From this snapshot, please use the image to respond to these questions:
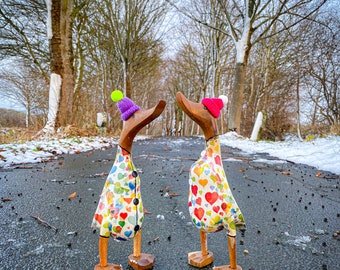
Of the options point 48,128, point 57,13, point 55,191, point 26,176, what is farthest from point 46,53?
point 55,191

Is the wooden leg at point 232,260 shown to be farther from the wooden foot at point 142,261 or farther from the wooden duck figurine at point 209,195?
the wooden foot at point 142,261

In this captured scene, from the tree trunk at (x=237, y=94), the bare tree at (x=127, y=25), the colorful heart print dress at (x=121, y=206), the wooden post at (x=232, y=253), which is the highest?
the bare tree at (x=127, y=25)

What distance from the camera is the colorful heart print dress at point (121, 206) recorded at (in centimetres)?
130

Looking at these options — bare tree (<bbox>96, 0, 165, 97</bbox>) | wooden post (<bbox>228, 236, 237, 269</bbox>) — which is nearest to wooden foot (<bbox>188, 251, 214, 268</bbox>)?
wooden post (<bbox>228, 236, 237, 269</bbox>)

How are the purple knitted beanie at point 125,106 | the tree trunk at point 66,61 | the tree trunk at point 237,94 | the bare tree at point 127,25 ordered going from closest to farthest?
1. the purple knitted beanie at point 125,106
2. the tree trunk at point 66,61
3. the tree trunk at point 237,94
4. the bare tree at point 127,25

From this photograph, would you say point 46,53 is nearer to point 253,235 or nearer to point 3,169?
point 3,169

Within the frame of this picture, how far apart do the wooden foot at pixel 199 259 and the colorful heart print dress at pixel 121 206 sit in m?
0.33

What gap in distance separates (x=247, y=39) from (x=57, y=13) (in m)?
7.83

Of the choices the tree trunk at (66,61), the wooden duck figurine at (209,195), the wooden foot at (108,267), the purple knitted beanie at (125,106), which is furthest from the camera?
the tree trunk at (66,61)

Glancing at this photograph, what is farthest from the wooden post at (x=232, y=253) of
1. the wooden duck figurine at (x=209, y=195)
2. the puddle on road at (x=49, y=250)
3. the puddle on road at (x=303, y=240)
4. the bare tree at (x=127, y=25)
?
the bare tree at (x=127, y=25)

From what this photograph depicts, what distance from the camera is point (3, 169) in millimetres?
3711

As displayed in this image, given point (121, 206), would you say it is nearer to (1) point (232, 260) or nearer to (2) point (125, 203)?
(2) point (125, 203)

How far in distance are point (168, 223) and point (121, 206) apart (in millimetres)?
665

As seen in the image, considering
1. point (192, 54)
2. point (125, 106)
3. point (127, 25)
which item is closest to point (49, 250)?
point (125, 106)
